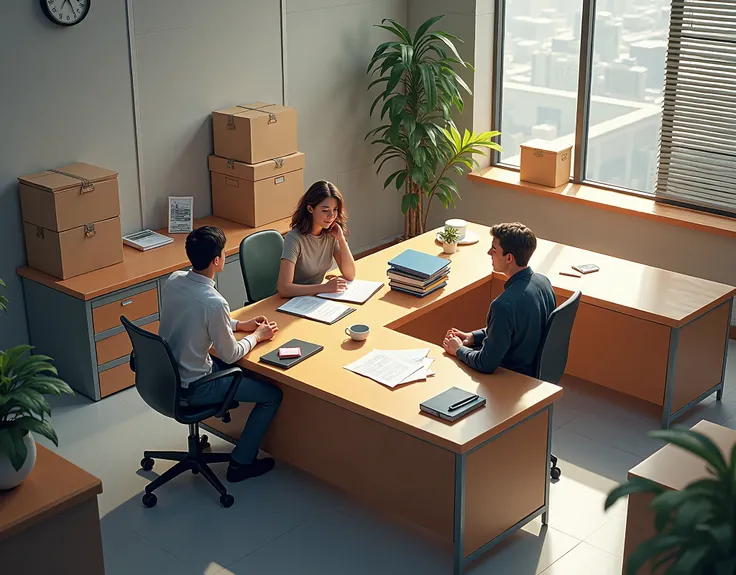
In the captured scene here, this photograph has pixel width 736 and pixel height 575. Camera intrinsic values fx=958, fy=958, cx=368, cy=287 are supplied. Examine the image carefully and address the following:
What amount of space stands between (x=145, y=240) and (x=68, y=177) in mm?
762

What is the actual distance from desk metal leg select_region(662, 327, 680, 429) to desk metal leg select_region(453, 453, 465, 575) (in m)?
1.81

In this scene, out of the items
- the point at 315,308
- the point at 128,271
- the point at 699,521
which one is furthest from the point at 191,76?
the point at 699,521

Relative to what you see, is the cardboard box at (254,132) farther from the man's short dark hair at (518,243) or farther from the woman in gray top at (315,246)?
the man's short dark hair at (518,243)

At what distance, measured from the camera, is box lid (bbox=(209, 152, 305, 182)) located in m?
6.55

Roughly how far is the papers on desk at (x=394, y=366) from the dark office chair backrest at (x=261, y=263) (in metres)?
1.12

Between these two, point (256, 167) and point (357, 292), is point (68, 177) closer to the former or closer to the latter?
point (256, 167)

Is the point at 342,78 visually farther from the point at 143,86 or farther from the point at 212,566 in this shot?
the point at 212,566

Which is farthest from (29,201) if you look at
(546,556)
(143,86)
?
(546,556)

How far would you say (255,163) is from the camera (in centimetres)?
659

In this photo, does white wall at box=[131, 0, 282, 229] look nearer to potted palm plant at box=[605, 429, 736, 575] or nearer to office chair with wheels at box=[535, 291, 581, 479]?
office chair with wheels at box=[535, 291, 581, 479]

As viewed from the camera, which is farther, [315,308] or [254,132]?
[254,132]

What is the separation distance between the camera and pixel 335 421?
4.52m

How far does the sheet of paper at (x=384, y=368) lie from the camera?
4379 millimetres

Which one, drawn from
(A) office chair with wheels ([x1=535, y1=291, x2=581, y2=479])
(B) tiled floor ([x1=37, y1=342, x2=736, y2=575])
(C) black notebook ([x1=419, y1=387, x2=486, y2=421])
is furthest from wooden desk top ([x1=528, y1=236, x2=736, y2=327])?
(C) black notebook ([x1=419, y1=387, x2=486, y2=421])
